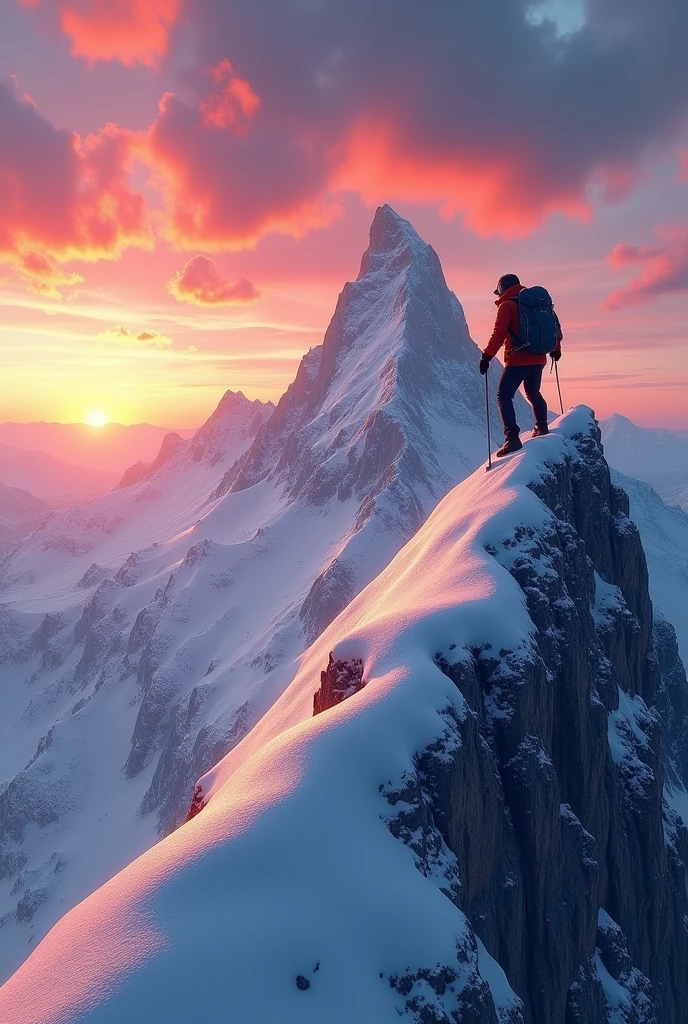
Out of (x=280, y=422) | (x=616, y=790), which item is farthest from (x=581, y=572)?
(x=280, y=422)

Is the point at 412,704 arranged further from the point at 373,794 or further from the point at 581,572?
the point at 581,572

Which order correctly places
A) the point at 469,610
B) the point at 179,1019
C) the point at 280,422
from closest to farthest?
1. the point at 179,1019
2. the point at 469,610
3. the point at 280,422

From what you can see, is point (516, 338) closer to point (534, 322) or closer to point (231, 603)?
point (534, 322)

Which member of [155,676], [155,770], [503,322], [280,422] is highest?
[503,322]

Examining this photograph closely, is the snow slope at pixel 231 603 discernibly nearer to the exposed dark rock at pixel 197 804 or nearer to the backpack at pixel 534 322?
the exposed dark rock at pixel 197 804

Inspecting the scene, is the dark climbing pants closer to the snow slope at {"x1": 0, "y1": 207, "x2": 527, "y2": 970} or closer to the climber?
the climber

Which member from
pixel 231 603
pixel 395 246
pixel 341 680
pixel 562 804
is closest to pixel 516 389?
pixel 341 680

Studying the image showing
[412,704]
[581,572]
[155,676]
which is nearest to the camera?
[412,704]

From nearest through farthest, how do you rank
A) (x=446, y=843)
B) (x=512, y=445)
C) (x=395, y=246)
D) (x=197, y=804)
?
1. (x=446, y=843)
2. (x=512, y=445)
3. (x=197, y=804)
4. (x=395, y=246)
